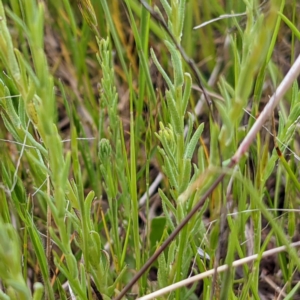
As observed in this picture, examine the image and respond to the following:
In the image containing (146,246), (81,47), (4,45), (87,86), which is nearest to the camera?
(4,45)

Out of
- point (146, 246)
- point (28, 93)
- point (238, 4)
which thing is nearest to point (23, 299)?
point (28, 93)

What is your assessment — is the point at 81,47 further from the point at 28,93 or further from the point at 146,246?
the point at 28,93

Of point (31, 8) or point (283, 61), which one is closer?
point (31, 8)

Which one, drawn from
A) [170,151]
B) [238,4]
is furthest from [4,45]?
[238,4]

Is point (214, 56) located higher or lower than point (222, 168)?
lower

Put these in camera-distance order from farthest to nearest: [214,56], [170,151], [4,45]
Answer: [214,56]
[170,151]
[4,45]

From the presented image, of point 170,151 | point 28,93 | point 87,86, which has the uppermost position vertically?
point 28,93

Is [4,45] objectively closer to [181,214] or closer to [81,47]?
[181,214]
